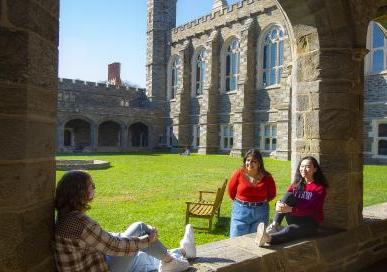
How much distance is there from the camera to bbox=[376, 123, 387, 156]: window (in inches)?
666

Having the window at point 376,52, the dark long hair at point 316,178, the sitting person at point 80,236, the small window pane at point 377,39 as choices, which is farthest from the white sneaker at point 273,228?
the small window pane at point 377,39

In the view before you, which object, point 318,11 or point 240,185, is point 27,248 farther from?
point 318,11

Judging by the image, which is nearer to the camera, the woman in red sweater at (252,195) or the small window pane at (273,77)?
the woman in red sweater at (252,195)

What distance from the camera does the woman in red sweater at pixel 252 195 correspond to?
4148 millimetres

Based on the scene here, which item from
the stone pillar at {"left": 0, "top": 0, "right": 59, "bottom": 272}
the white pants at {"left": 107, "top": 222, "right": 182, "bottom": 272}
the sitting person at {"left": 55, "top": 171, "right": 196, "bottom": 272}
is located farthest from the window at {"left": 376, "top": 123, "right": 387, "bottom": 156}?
the stone pillar at {"left": 0, "top": 0, "right": 59, "bottom": 272}

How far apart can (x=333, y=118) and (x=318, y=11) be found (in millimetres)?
1066

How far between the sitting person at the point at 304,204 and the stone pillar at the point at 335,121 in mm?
282

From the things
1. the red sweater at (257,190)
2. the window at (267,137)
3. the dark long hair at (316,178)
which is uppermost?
the window at (267,137)

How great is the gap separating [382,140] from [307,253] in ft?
A: 50.6

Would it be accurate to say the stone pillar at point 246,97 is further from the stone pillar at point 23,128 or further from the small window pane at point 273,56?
the stone pillar at point 23,128

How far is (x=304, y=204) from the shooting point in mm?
3631

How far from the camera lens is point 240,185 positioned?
4234 millimetres

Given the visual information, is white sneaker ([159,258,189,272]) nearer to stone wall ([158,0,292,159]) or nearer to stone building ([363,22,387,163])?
stone building ([363,22,387,163])

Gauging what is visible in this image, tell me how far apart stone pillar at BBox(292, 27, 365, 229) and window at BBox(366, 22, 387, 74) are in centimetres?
1493
